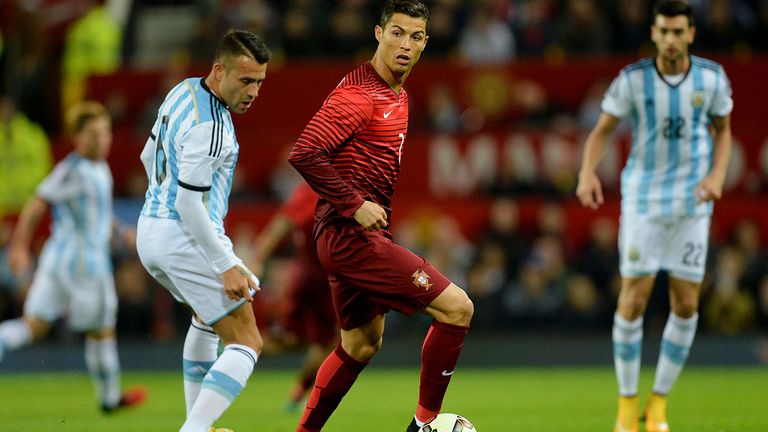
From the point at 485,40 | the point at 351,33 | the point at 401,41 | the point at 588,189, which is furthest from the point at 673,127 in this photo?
the point at 351,33

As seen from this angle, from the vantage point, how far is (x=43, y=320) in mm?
10156

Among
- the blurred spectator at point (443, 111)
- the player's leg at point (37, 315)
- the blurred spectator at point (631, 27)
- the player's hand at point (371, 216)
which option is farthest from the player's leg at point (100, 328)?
the blurred spectator at point (631, 27)

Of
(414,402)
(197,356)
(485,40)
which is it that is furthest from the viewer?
(485,40)

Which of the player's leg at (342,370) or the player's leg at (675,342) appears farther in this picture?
the player's leg at (675,342)

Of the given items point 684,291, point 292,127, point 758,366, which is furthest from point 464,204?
point 684,291

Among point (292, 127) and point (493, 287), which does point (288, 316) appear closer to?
point (493, 287)

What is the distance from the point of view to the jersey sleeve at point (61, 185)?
10.0 meters

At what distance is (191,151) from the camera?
566 centimetres

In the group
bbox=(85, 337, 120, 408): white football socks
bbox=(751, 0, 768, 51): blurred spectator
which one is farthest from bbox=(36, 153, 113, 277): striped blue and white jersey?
bbox=(751, 0, 768, 51): blurred spectator

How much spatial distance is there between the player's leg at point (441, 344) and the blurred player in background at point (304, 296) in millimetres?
3622

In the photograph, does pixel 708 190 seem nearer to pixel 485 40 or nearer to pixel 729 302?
pixel 729 302

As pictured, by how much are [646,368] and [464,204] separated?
3.29 meters

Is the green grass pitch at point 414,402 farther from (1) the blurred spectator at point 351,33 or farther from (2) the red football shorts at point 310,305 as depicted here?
(1) the blurred spectator at point 351,33

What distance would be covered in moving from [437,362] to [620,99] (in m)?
2.57
